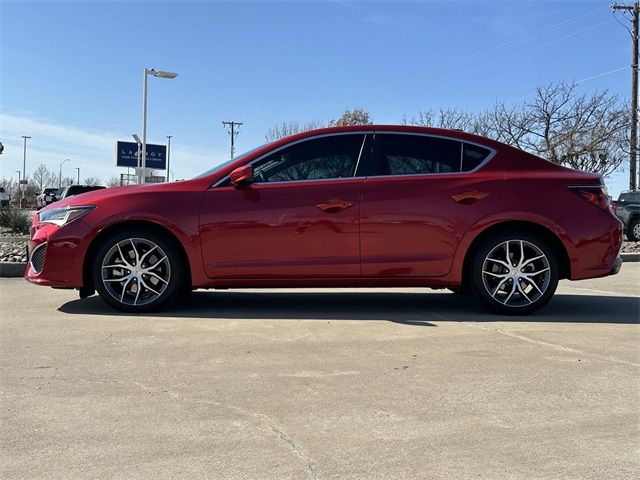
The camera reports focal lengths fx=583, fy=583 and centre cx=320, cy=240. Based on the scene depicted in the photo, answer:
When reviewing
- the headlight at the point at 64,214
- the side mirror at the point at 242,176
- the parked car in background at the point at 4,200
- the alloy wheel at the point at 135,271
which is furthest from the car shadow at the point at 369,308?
the parked car in background at the point at 4,200

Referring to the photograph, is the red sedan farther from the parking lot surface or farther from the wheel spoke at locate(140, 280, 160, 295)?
the parking lot surface

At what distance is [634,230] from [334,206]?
15.2m

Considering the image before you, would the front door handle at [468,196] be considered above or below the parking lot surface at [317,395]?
above

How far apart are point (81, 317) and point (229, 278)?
137cm

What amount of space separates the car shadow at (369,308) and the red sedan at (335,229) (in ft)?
0.94

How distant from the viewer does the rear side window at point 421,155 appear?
5.41 m

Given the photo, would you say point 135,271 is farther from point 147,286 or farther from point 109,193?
point 109,193

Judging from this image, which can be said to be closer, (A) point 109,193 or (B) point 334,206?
(B) point 334,206

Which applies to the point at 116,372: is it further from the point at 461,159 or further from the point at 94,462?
the point at 461,159

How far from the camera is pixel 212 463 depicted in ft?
8.04

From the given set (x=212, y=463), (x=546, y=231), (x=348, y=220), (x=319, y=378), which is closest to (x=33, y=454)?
(x=212, y=463)

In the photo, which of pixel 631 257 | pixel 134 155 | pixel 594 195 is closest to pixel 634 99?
pixel 631 257

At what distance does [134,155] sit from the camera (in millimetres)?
41469

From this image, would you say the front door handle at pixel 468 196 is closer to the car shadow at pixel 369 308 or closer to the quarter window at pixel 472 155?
the quarter window at pixel 472 155
